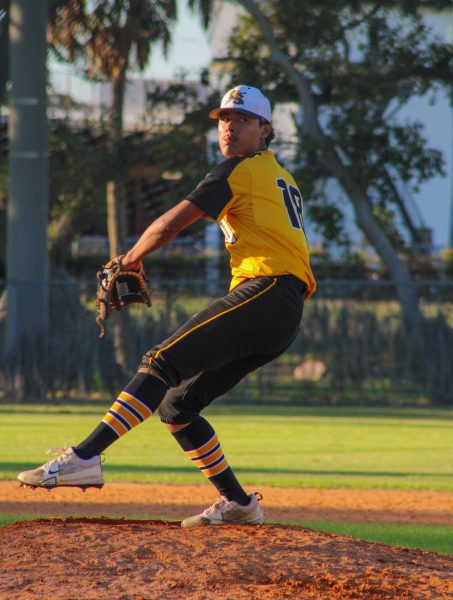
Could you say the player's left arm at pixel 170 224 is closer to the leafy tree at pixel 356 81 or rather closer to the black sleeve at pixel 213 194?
the black sleeve at pixel 213 194

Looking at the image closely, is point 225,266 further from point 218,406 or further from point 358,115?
point 218,406

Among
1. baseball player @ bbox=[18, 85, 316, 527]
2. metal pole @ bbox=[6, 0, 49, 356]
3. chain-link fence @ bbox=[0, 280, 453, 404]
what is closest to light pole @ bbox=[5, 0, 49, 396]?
metal pole @ bbox=[6, 0, 49, 356]

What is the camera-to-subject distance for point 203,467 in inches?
251

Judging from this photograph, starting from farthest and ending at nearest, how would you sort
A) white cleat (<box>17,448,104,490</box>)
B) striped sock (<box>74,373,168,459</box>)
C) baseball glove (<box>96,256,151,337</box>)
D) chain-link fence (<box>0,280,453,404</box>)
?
chain-link fence (<box>0,280,453,404</box>) < baseball glove (<box>96,256,151,337</box>) < striped sock (<box>74,373,168,459</box>) < white cleat (<box>17,448,104,490</box>)

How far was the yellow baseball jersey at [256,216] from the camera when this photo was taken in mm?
5895

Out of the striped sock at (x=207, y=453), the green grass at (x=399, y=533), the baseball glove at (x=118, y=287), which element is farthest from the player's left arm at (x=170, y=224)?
the green grass at (x=399, y=533)

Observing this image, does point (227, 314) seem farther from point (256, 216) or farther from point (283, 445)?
point (283, 445)

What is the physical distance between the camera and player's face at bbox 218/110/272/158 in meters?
6.25

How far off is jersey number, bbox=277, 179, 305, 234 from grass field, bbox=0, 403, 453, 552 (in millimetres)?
2483

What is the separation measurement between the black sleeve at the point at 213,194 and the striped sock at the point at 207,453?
49.4 inches

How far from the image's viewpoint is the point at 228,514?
6.33 metres

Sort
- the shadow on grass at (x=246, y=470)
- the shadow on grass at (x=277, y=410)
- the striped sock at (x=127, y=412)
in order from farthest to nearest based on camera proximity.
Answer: the shadow on grass at (x=277, y=410) → the shadow on grass at (x=246, y=470) → the striped sock at (x=127, y=412)

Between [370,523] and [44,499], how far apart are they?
9.38 ft

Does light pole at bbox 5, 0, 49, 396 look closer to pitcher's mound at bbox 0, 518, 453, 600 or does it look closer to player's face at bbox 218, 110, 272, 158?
player's face at bbox 218, 110, 272, 158
